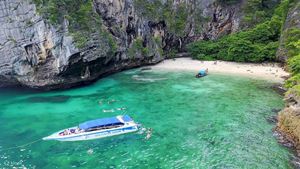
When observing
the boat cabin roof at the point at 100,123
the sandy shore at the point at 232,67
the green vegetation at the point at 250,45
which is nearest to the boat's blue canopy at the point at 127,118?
the boat cabin roof at the point at 100,123

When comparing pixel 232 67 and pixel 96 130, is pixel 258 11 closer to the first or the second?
pixel 232 67

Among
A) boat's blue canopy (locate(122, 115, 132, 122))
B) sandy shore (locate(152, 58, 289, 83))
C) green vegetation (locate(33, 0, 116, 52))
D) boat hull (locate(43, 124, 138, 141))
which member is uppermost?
green vegetation (locate(33, 0, 116, 52))

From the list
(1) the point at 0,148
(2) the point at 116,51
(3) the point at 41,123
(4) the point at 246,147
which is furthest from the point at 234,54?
(1) the point at 0,148

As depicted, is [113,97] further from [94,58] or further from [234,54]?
[234,54]

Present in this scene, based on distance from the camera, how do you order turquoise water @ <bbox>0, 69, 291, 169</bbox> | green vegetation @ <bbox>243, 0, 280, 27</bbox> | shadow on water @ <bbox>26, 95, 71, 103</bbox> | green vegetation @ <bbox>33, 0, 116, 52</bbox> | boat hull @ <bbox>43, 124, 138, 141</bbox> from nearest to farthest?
turquoise water @ <bbox>0, 69, 291, 169</bbox>
boat hull @ <bbox>43, 124, 138, 141</bbox>
shadow on water @ <bbox>26, 95, 71, 103</bbox>
green vegetation @ <bbox>33, 0, 116, 52</bbox>
green vegetation @ <bbox>243, 0, 280, 27</bbox>

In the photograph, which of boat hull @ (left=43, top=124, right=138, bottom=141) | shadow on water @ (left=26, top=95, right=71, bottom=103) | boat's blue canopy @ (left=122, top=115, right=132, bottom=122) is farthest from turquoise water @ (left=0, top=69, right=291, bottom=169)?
boat's blue canopy @ (left=122, top=115, right=132, bottom=122)

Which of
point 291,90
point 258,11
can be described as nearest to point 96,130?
point 291,90

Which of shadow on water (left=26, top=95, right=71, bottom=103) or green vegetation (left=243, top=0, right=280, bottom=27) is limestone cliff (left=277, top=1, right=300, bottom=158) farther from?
shadow on water (left=26, top=95, right=71, bottom=103)

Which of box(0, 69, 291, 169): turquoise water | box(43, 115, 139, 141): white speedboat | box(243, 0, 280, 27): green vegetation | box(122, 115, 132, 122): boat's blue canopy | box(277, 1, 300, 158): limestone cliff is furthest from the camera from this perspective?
box(243, 0, 280, 27): green vegetation
